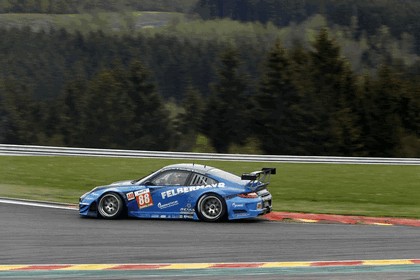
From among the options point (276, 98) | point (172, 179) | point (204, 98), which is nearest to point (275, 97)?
point (276, 98)

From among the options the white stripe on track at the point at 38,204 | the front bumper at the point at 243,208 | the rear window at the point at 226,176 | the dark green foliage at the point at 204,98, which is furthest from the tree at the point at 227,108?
the front bumper at the point at 243,208

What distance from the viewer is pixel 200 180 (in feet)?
53.3

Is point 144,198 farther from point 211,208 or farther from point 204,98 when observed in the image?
point 204,98

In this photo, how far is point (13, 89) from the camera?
288 feet

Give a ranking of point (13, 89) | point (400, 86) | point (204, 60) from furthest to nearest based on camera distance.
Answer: point (204, 60)
point (13, 89)
point (400, 86)

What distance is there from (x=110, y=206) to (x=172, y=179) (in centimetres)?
144

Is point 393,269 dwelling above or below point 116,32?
below

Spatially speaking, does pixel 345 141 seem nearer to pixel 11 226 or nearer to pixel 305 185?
pixel 305 185

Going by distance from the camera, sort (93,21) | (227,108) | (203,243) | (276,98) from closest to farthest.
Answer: (203,243) < (276,98) < (227,108) < (93,21)

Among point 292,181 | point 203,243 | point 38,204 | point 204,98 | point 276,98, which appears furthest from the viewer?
point 204,98

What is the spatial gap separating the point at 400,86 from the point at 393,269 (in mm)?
61957

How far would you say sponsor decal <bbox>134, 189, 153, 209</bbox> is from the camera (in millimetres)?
16312

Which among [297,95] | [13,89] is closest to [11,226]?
[297,95]

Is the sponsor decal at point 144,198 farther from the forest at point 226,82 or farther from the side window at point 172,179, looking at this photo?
the forest at point 226,82
